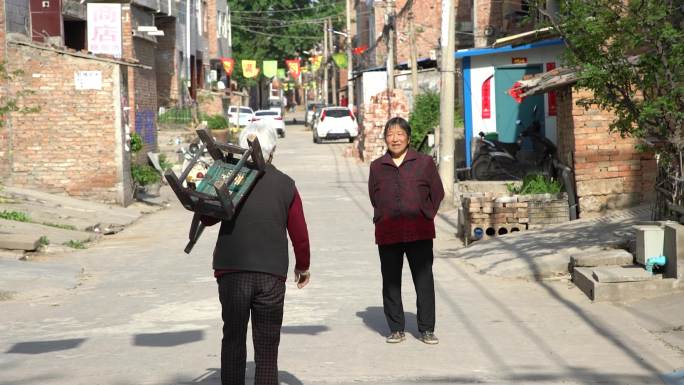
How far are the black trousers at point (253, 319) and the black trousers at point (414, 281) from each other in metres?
2.56

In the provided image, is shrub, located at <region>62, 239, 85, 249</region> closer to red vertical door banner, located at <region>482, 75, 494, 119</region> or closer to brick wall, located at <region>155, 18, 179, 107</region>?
red vertical door banner, located at <region>482, 75, 494, 119</region>

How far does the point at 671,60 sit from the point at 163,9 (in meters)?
31.6

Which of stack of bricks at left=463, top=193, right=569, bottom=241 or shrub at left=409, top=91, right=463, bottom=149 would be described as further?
shrub at left=409, top=91, right=463, bottom=149

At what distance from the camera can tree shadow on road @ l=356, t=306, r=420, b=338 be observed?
29.9 ft

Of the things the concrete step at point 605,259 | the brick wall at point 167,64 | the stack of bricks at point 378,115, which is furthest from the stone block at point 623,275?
the brick wall at point 167,64

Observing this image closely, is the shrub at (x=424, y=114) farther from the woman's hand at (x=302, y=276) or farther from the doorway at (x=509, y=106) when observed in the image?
the woman's hand at (x=302, y=276)

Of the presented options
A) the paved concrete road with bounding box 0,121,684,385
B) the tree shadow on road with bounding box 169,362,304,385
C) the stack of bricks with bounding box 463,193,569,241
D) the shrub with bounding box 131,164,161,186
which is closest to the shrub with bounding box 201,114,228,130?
the shrub with bounding box 131,164,161,186

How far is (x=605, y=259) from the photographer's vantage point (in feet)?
36.7

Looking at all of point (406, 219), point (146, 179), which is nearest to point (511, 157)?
point (146, 179)

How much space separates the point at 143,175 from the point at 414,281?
51.8ft

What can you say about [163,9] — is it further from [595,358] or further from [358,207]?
[595,358]

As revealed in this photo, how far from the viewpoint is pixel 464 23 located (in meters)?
40.8

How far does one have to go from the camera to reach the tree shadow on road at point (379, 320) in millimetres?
9113

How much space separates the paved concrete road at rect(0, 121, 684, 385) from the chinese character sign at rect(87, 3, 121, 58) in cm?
1549
